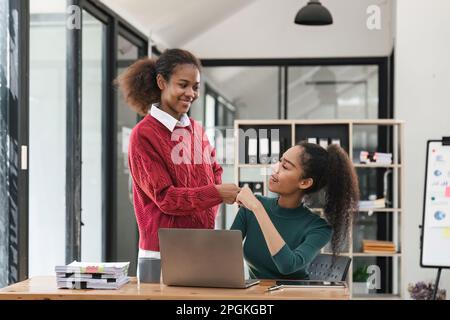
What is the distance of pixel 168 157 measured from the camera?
7.08 feet

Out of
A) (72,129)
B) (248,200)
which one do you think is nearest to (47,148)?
(72,129)

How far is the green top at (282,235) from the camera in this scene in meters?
2.09

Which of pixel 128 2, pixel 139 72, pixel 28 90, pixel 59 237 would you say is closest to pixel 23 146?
pixel 28 90

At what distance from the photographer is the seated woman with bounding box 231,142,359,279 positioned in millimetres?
2115

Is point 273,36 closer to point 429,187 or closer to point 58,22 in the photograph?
point 429,187

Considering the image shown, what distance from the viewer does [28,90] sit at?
135 inches

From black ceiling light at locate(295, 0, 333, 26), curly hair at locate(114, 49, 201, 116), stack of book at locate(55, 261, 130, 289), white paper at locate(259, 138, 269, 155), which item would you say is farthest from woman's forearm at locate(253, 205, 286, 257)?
black ceiling light at locate(295, 0, 333, 26)

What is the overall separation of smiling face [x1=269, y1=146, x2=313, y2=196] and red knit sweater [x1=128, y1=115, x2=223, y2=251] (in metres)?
0.18

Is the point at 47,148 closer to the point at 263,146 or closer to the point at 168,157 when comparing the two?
the point at 263,146

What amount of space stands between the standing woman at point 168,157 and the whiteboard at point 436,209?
260cm

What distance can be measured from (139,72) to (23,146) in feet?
3.87

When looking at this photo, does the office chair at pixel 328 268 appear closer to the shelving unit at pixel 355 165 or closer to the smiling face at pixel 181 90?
the smiling face at pixel 181 90

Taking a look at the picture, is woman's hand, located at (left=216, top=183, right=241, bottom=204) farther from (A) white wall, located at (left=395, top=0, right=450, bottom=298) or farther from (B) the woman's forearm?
(A) white wall, located at (left=395, top=0, right=450, bottom=298)

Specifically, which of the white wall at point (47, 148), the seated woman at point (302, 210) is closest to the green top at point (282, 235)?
the seated woman at point (302, 210)
